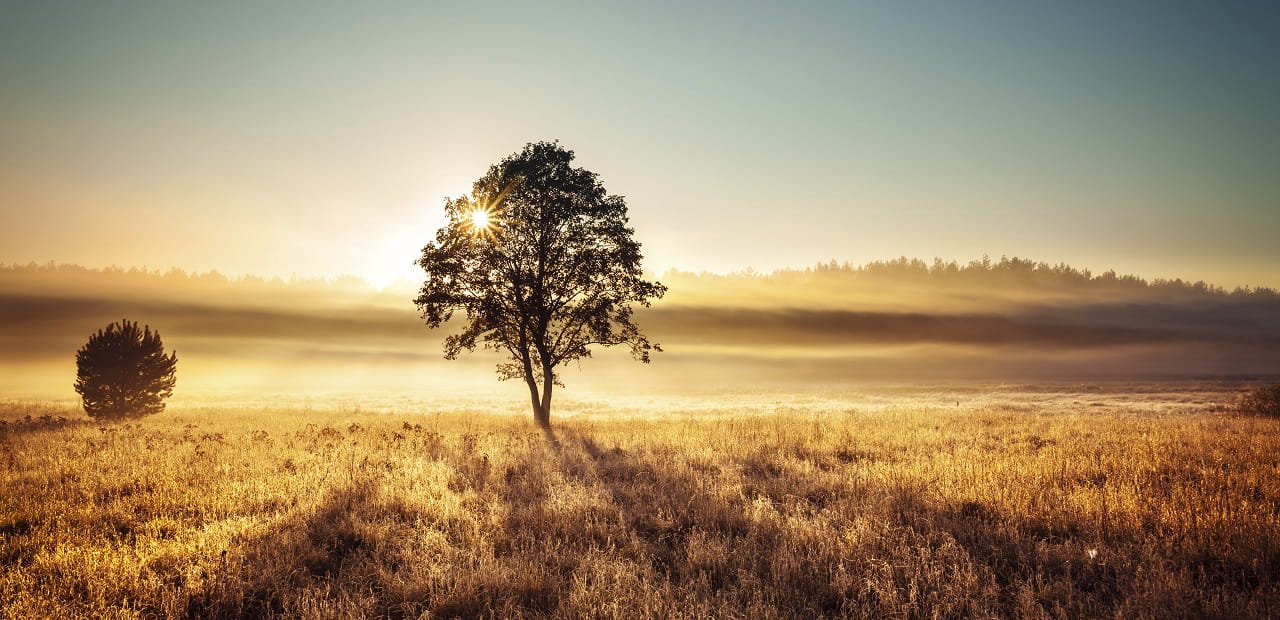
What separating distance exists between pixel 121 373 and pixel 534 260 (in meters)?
18.1

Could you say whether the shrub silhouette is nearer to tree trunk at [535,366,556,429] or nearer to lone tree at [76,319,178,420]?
tree trunk at [535,366,556,429]

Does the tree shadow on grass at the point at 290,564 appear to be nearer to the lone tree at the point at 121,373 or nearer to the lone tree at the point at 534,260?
the lone tree at the point at 534,260

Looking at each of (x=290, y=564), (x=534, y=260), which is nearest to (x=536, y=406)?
(x=534, y=260)

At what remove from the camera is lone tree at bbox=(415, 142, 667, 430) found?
2014 cm

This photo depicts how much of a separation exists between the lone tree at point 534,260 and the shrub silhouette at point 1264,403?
26.1 m

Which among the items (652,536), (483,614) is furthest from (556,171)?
(483,614)

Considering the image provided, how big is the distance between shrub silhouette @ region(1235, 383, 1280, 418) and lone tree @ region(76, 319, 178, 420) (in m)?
46.8

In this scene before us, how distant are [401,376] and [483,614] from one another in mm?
96551

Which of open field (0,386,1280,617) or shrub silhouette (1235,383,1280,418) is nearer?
open field (0,386,1280,617)

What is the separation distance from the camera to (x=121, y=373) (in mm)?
22453

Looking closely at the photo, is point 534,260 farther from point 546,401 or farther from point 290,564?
point 290,564

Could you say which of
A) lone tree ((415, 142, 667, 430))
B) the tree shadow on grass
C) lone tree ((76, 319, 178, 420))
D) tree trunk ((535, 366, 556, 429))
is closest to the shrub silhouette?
lone tree ((415, 142, 667, 430))

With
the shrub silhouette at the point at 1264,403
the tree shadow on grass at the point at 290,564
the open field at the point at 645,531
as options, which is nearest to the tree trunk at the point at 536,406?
the open field at the point at 645,531

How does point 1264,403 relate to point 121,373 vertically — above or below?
below
